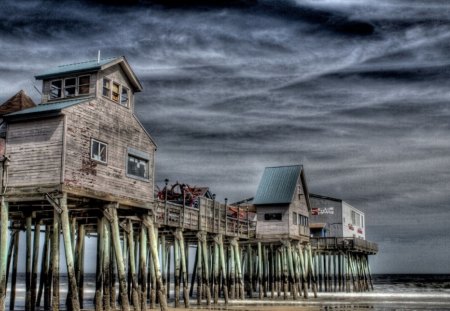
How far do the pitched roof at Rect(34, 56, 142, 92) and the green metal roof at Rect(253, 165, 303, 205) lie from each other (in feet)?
70.3

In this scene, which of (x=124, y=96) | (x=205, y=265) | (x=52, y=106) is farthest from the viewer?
(x=205, y=265)

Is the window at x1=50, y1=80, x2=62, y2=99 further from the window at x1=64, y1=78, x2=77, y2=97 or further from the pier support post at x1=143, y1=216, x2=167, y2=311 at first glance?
the pier support post at x1=143, y1=216, x2=167, y2=311

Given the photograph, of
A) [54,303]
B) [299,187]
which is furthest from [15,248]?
Answer: [299,187]

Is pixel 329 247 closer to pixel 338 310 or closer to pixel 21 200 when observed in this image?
pixel 338 310

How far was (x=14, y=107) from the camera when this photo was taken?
104ft

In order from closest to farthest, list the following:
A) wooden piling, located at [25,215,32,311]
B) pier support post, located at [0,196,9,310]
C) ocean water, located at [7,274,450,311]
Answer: pier support post, located at [0,196,9,310]
wooden piling, located at [25,215,32,311]
ocean water, located at [7,274,450,311]

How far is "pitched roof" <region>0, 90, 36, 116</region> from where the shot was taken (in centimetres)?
3145

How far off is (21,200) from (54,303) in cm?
430

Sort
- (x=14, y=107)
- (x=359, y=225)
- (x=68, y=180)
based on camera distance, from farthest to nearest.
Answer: (x=359, y=225) → (x=14, y=107) → (x=68, y=180)

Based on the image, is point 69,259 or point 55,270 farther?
point 69,259

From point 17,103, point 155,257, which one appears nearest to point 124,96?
point 155,257

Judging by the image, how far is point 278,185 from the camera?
46875mm

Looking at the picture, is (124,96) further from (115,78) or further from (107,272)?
(107,272)

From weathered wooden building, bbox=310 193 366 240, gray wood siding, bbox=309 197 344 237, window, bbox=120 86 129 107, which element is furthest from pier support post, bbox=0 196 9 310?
gray wood siding, bbox=309 197 344 237
